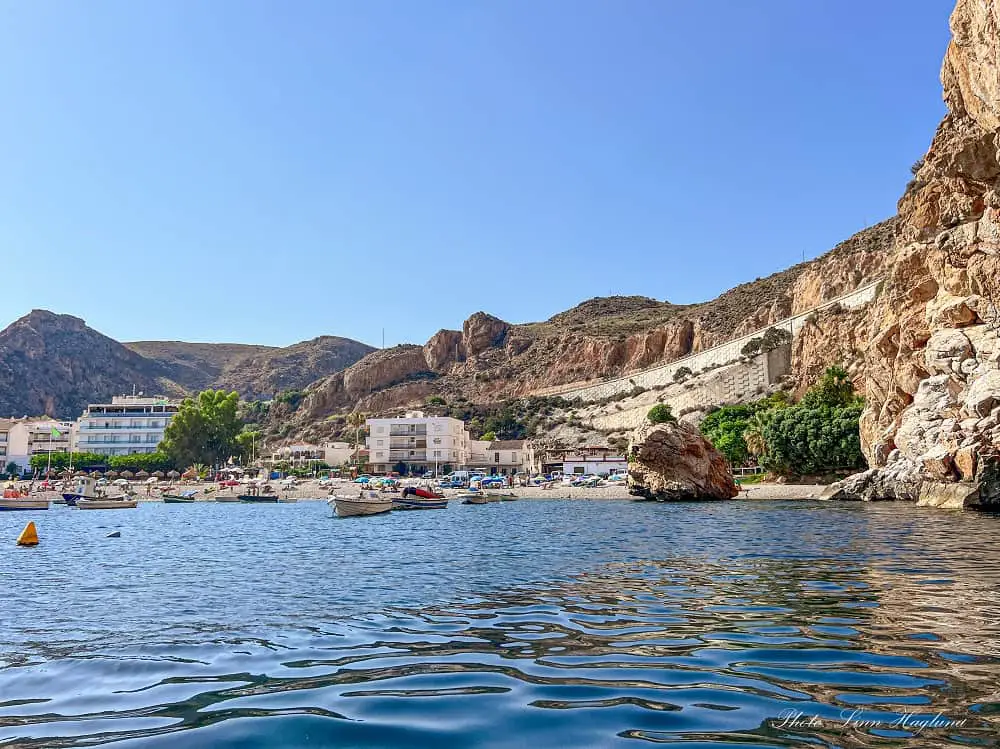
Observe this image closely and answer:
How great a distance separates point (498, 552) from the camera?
60.1 feet

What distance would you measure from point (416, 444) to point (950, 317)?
77.9 metres

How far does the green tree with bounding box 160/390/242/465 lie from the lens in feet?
319

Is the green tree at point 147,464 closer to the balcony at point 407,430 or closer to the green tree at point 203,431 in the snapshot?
the green tree at point 203,431

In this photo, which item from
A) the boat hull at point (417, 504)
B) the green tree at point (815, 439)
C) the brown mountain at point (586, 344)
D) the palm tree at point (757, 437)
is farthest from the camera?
the brown mountain at point (586, 344)

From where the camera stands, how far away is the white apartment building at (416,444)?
10556 cm

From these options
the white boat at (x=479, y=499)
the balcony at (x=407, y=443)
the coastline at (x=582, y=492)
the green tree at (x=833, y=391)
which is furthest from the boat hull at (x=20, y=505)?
the green tree at (x=833, y=391)

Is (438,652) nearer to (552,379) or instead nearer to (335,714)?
(335,714)

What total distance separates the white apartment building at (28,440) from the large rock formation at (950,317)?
10475 centimetres

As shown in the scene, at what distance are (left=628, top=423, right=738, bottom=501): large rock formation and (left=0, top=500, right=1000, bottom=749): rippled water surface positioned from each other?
1267 inches

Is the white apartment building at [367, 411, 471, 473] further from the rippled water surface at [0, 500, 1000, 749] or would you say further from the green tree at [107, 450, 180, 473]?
the rippled water surface at [0, 500, 1000, 749]

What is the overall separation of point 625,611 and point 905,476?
35.5 metres

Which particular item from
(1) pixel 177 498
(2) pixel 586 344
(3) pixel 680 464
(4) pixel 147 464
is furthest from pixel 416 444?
(3) pixel 680 464

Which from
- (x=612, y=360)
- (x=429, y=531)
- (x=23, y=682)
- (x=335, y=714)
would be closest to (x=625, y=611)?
(x=335, y=714)

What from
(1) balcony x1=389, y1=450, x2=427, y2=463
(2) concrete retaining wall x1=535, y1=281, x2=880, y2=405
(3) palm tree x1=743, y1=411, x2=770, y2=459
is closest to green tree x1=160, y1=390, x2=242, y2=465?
(1) balcony x1=389, y1=450, x2=427, y2=463
